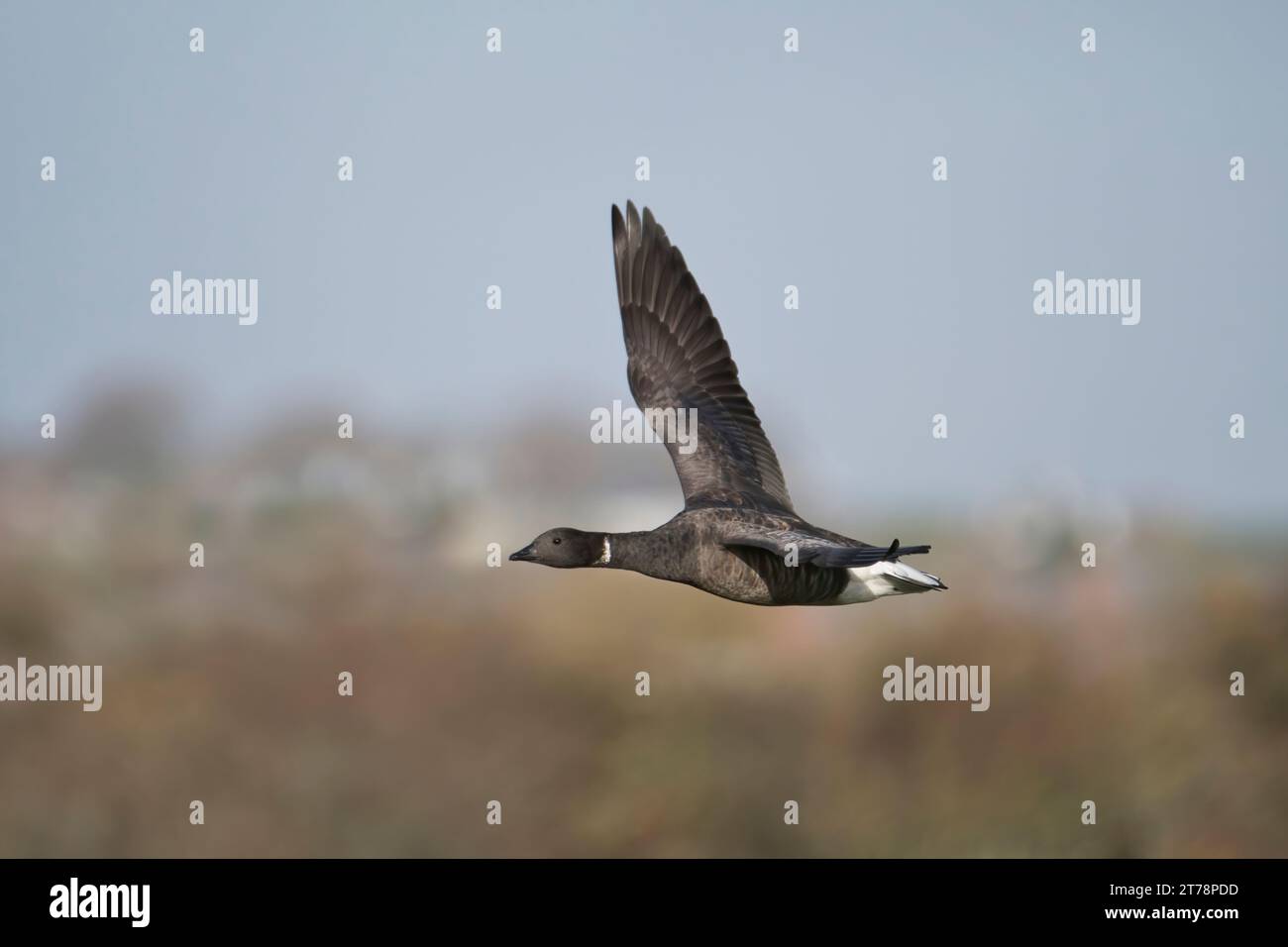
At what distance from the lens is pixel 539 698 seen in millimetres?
84125

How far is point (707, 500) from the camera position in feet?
Result: 48.8

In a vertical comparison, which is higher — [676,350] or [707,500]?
[676,350]

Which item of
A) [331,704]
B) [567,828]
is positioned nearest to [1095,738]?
[567,828]

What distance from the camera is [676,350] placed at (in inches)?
639

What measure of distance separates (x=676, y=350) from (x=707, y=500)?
2.09 meters

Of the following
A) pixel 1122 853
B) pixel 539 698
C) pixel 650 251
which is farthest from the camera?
pixel 539 698

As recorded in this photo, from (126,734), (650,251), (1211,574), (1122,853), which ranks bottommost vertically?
(1122,853)

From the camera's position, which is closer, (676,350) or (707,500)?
(707,500)

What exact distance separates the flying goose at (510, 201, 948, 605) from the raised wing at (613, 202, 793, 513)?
1cm

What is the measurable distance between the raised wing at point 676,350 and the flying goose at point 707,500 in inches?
0.4

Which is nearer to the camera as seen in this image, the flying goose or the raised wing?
the flying goose

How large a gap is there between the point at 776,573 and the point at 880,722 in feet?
257

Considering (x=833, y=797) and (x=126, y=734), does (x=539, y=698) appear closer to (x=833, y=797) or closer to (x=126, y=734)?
(x=833, y=797)

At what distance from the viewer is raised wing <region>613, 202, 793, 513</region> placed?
51.9ft
